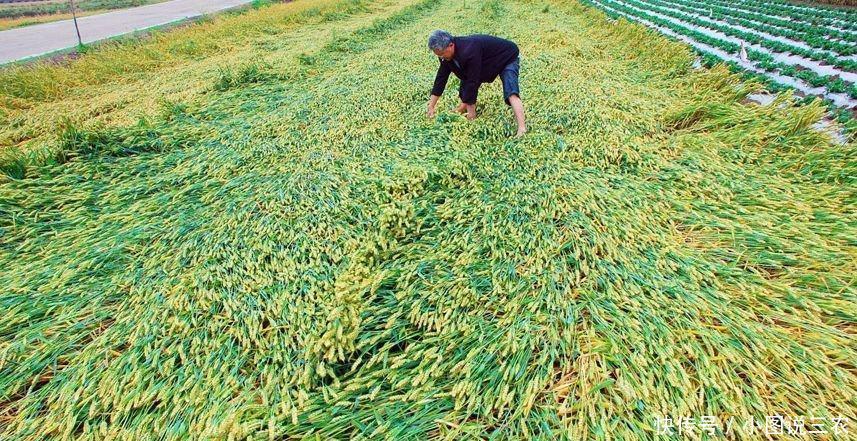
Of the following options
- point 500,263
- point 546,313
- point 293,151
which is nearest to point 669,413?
point 546,313

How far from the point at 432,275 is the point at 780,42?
9.85 meters

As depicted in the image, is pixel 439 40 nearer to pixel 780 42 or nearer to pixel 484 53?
pixel 484 53

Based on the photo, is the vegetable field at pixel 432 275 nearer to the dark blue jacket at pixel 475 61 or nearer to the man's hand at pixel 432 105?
the man's hand at pixel 432 105

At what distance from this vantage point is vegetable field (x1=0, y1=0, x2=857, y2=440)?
5.97 ft

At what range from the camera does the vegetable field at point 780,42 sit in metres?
5.51

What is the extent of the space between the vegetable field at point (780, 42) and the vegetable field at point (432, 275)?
78.0 inches

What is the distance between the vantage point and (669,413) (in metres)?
1.74

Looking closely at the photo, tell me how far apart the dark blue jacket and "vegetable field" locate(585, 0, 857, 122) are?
375 centimetres

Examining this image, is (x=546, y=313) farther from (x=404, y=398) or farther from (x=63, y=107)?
(x=63, y=107)

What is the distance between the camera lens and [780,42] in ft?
25.9

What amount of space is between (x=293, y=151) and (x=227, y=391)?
8.70ft

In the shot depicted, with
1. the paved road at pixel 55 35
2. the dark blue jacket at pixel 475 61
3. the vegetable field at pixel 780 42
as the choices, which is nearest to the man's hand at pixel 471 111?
the dark blue jacket at pixel 475 61

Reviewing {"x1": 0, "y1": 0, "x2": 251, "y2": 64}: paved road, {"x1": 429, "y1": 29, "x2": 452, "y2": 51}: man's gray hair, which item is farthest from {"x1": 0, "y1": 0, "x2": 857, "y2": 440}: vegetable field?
{"x1": 0, "y1": 0, "x2": 251, "y2": 64}: paved road

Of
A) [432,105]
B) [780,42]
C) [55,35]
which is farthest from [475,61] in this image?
[55,35]
